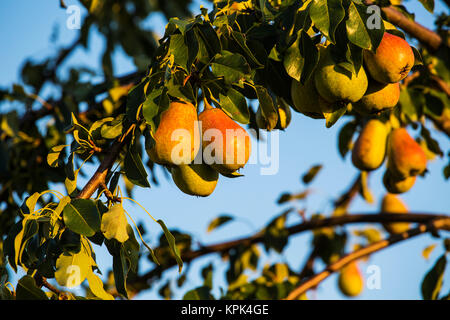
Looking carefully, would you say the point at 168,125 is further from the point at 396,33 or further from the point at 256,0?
the point at 396,33

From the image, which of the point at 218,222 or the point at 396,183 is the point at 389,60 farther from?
the point at 218,222

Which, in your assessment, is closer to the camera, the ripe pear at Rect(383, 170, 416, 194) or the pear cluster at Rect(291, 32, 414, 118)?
the pear cluster at Rect(291, 32, 414, 118)

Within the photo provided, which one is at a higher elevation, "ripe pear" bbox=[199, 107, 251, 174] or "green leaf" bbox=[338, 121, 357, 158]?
"ripe pear" bbox=[199, 107, 251, 174]

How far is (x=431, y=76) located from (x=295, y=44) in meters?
1.16

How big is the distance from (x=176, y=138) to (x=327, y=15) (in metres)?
0.39

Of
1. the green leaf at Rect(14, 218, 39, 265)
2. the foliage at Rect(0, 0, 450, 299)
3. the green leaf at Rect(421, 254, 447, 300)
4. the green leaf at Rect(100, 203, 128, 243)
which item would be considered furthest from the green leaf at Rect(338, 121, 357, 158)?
A: the green leaf at Rect(14, 218, 39, 265)

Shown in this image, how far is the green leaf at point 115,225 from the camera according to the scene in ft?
3.65

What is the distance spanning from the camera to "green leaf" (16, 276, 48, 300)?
3.52 feet

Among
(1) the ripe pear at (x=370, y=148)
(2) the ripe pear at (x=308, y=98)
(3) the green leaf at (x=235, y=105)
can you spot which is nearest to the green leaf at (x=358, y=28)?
(2) the ripe pear at (x=308, y=98)

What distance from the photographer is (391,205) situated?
3.30 metres

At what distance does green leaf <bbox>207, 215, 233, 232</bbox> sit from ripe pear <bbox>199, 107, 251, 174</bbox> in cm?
191

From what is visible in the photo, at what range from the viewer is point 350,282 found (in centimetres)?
352

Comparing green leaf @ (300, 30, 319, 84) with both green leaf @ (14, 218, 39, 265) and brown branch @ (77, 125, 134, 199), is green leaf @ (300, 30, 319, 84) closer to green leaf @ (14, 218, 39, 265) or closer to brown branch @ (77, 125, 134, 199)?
brown branch @ (77, 125, 134, 199)
